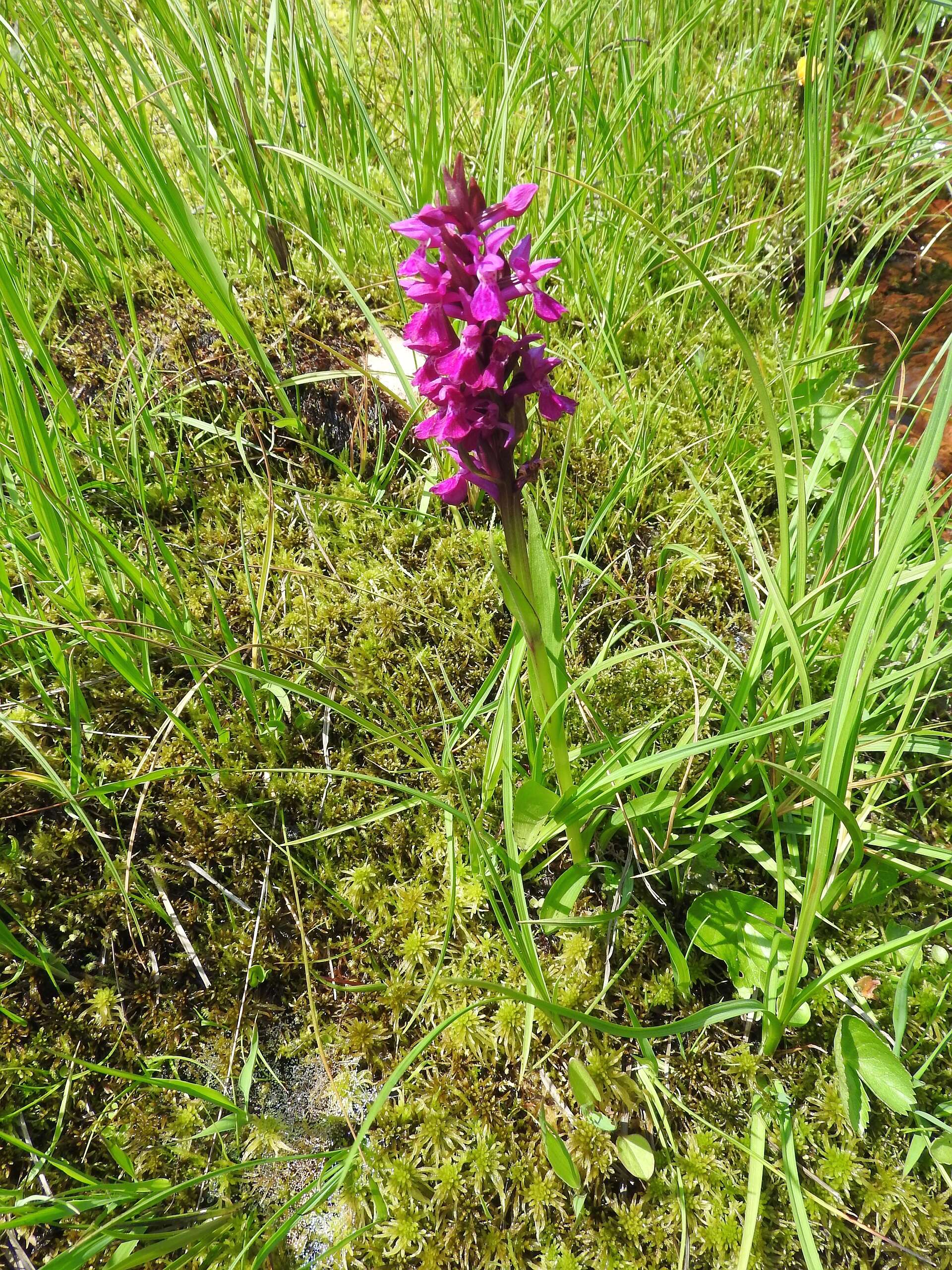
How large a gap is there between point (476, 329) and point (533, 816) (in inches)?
36.7

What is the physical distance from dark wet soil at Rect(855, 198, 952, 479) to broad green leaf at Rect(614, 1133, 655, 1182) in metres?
2.22

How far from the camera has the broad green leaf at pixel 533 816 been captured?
4.81 ft

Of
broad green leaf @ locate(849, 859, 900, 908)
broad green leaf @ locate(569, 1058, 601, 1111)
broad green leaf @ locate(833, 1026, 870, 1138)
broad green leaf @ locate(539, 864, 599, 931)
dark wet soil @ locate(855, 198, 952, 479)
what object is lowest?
broad green leaf @ locate(833, 1026, 870, 1138)

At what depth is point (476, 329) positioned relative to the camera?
1131 millimetres

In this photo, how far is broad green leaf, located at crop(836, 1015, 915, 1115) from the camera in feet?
4.31

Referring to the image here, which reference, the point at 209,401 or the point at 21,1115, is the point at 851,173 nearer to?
the point at 209,401

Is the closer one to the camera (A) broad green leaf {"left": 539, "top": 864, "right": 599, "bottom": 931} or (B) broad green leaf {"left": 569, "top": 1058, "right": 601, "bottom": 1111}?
(B) broad green leaf {"left": 569, "top": 1058, "right": 601, "bottom": 1111}

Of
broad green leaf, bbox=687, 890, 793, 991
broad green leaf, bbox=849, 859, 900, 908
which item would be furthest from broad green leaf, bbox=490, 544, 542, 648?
broad green leaf, bbox=849, 859, 900, 908

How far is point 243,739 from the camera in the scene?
1.78 meters

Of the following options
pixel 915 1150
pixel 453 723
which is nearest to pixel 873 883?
pixel 915 1150

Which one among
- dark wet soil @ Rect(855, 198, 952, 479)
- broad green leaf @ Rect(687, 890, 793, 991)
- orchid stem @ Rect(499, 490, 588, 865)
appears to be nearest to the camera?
orchid stem @ Rect(499, 490, 588, 865)

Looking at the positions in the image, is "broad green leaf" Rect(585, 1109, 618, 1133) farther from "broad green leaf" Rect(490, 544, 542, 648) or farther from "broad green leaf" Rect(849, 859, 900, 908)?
"broad green leaf" Rect(490, 544, 542, 648)

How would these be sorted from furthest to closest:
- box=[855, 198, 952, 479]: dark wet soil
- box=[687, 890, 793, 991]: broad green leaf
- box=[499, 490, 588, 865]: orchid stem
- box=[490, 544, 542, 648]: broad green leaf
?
box=[855, 198, 952, 479]: dark wet soil, box=[687, 890, 793, 991]: broad green leaf, box=[499, 490, 588, 865]: orchid stem, box=[490, 544, 542, 648]: broad green leaf

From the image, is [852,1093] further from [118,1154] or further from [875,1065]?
[118,1154]
